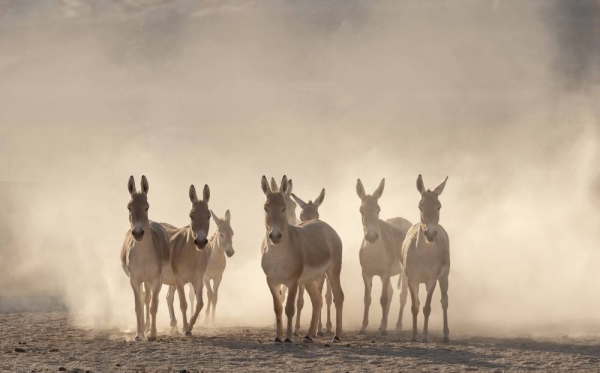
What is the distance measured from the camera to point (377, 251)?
23688 millimetres

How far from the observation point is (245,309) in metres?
29.3

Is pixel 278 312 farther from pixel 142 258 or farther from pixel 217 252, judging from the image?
pixel 217 252

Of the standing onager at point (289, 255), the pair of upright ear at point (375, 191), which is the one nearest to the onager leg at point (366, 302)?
the pair of upright ear at point (375, 191)

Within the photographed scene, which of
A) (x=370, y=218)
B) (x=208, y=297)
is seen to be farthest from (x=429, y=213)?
(x=208, y=297)

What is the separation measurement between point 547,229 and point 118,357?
26709 millimetres

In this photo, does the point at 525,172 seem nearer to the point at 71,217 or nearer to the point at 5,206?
the point at 71,217

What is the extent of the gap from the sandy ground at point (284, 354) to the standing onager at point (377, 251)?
115cm

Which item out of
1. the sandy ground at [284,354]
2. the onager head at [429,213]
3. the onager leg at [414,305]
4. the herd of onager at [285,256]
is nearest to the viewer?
the sandy ground at [284,354]

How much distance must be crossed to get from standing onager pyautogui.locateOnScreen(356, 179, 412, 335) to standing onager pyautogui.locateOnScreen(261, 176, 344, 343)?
2678 mm

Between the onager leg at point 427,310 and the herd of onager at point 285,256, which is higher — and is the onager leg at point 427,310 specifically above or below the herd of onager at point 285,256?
below

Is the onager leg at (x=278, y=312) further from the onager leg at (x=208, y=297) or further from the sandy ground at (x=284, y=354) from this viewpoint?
the onager leg at (x=208, y=297)

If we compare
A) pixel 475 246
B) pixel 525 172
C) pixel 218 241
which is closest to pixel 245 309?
pixel 218 241

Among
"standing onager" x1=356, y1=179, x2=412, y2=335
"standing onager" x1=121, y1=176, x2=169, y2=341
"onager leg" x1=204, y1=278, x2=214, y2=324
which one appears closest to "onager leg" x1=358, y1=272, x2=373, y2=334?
"standing onager" x1=356, y1=179, x2=412, y2=335

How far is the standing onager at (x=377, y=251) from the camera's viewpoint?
22938 millimetres
